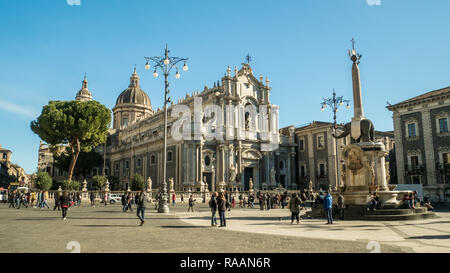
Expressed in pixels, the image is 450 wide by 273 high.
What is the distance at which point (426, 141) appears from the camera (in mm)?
36156

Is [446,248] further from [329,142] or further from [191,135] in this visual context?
[329,142]

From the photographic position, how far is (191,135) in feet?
140

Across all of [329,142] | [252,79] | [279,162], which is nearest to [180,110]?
[252,79]

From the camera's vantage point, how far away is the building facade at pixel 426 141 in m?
34.5

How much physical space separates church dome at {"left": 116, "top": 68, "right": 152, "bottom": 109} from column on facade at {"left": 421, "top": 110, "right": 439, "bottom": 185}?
5696 cm

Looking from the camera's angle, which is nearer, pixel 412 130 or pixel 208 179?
pixel 412 130

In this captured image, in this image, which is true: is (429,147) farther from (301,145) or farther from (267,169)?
(267,169)

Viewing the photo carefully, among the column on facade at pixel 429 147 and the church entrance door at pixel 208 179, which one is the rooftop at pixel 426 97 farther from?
the church entrance door at pixel 208 179

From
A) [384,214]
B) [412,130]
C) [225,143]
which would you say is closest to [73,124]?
[225,143]

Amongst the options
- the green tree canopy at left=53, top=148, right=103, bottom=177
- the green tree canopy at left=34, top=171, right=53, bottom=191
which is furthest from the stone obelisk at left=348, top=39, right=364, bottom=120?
the green tree canopy at left=53, top=148, right=103, bottom=177

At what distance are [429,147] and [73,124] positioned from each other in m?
40.2

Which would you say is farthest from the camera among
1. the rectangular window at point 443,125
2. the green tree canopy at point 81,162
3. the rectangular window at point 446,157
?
the green tree canopy at point 81,162

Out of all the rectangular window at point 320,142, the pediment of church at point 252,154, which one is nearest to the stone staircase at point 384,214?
the pediment of church at point 252,154

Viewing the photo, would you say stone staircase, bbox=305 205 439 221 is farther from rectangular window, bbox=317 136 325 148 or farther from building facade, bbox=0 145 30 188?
building facade, bbox=0 145 30 188
